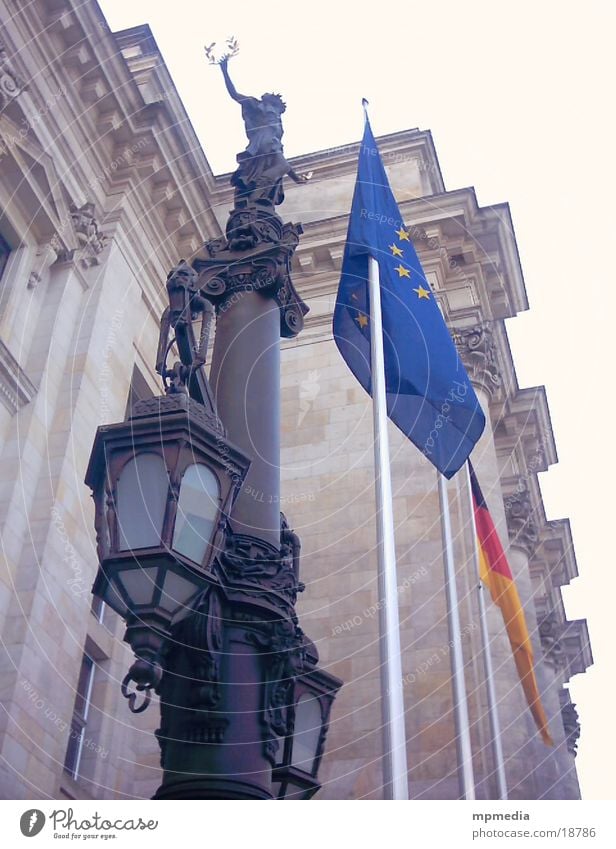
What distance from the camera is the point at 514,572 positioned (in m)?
25.7

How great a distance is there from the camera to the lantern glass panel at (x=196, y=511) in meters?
4.77

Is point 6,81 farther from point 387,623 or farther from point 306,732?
point 306,732

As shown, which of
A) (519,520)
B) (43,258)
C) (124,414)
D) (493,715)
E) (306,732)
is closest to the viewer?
(306,732)

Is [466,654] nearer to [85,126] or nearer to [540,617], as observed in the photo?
[85,126]

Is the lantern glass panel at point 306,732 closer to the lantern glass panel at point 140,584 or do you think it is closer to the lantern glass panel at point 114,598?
the lantern glass panel at point 114,598

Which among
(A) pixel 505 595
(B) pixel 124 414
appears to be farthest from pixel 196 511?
(B) pixel 124 414

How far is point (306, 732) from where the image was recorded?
659 cm

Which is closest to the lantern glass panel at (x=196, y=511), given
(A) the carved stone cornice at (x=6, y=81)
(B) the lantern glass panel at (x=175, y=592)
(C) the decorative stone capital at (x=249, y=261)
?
(B) the lantern glass panel at (x=175, y=592)

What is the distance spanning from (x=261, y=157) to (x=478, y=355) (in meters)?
14.4

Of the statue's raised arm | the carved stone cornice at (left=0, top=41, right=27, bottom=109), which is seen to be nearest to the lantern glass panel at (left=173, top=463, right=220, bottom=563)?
the statue's raised arm

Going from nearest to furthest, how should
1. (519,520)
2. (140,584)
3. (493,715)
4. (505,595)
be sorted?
(140,584)
(493,715)
(505,595)
(519,520)

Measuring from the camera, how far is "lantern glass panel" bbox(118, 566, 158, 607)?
4.66m
